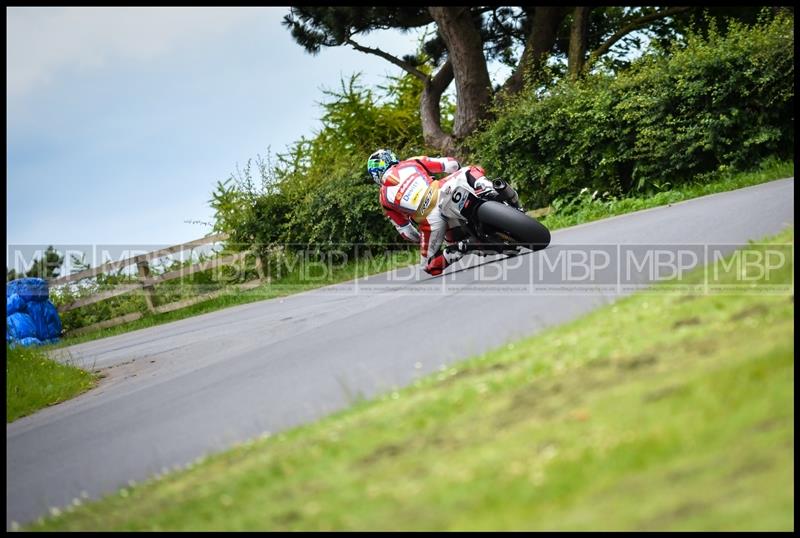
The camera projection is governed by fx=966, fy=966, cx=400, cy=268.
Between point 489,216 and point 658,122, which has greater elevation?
point 658,122

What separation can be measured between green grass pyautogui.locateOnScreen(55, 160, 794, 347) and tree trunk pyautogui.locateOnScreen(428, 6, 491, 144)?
4.34m

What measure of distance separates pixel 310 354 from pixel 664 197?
35.2 ft

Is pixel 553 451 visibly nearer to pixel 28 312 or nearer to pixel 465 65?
pixel 28 312

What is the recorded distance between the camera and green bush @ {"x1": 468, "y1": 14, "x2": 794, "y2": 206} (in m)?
18.2

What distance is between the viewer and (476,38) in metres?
24.1

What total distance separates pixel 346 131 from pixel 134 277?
7692 mm

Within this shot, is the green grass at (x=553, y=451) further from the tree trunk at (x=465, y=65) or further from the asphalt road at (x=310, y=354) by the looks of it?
the tree trunk at (x=465, y=65)

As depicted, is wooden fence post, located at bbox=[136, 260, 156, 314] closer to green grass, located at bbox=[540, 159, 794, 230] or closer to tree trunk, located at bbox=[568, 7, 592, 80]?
green grass, located at bbox=[540, 159, 794, 230]

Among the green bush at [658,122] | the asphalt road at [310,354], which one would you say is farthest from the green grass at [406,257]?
the asphalt road at [310,354]

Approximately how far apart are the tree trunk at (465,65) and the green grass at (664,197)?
4.42m

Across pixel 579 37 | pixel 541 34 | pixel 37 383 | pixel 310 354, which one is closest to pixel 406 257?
pixel 579 37

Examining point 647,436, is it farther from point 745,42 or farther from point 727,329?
point 745,42

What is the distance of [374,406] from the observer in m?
7.03

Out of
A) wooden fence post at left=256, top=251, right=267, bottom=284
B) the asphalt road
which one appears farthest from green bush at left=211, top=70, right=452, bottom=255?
the asphalt road
